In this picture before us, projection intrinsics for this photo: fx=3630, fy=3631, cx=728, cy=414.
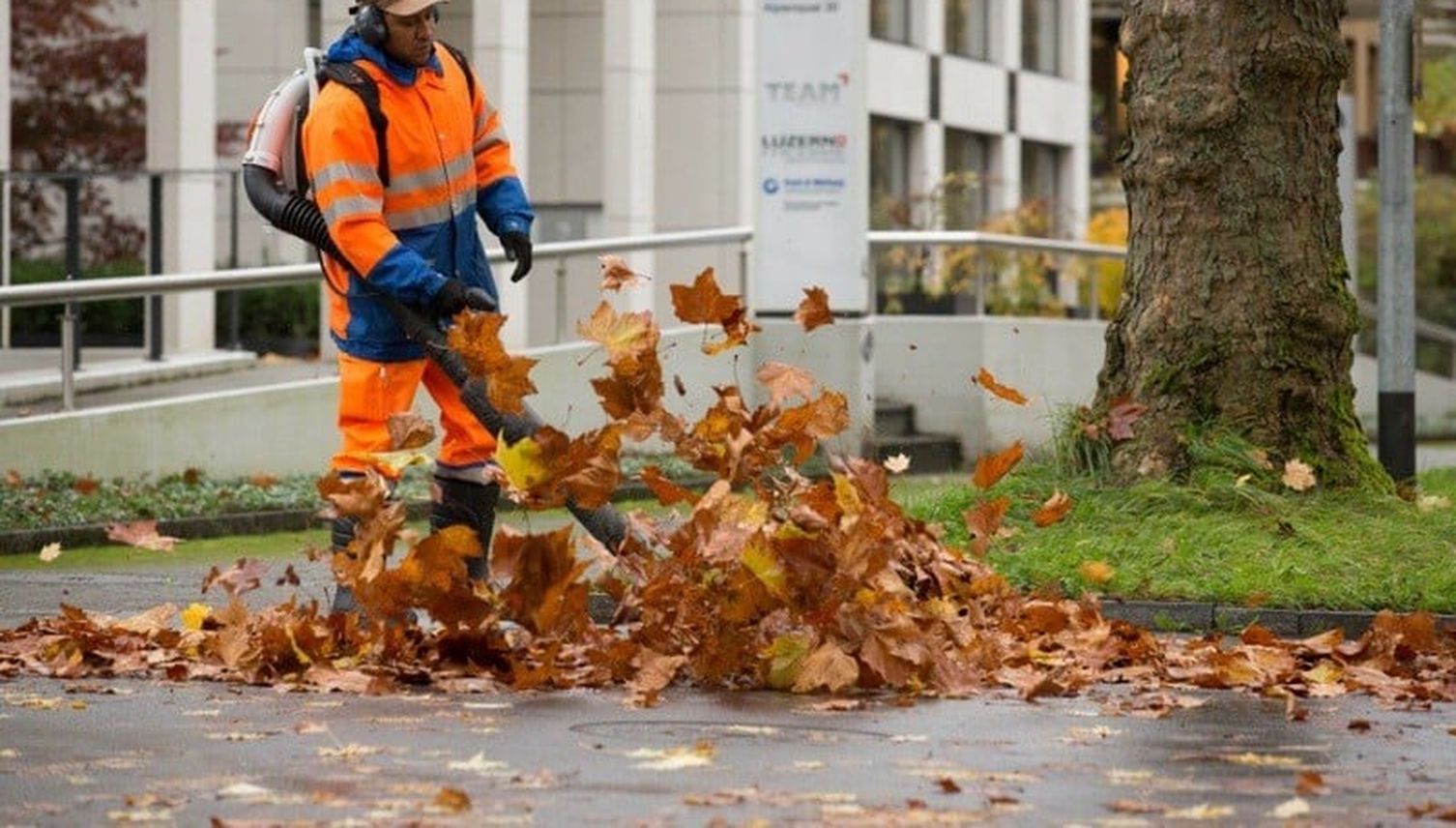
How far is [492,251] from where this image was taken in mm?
21391

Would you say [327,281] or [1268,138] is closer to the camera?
[327,281]

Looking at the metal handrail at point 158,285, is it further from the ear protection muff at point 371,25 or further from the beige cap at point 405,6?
the beige cap at point 405,6

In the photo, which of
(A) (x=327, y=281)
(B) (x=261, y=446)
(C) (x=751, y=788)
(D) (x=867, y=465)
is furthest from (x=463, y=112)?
(B) (x=261, y=446)

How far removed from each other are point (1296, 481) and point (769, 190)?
7059 millimetres

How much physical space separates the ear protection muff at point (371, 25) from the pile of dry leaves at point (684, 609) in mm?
1191

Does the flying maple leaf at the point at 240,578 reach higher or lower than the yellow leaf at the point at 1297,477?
lower

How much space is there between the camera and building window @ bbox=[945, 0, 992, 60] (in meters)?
46.3

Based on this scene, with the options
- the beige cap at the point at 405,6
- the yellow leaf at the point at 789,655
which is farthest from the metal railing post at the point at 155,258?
the yellow leaf at the point at 789,655

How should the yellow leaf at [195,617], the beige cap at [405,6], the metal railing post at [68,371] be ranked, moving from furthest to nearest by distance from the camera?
the metal railing post at [68,371] → the beige cap at [405,6] → the yellow leaf at [195,617]

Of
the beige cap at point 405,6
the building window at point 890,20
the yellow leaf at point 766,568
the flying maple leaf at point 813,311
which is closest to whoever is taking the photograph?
the yellow leaf at point 766,568

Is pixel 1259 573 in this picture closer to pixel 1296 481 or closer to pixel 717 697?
pixel 1296 481

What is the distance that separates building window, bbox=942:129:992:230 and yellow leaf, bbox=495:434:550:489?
31.1 meters

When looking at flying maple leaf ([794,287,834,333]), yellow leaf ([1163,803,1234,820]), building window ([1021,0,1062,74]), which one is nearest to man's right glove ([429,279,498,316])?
flying maple leaf ([794,287,834,333])

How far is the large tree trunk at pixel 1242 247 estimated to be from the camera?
1446 cm
